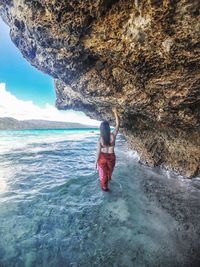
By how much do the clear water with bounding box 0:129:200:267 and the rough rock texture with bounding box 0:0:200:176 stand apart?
8.65 feet

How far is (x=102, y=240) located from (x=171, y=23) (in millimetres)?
4673

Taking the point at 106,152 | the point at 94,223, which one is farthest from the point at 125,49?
the point at 94,223

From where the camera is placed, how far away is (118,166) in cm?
1208

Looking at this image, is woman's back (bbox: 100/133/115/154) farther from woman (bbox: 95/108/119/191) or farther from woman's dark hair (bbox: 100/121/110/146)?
woman's dark hair (bbox: 100/121/110/146)

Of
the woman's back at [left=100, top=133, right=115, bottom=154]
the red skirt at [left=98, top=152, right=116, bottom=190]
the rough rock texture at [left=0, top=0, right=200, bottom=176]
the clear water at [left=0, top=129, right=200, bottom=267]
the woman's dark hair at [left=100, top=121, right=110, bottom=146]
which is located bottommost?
the clear water at [left=0, top=129, right=200, bottom=267]

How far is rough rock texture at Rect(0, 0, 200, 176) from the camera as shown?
151 inches

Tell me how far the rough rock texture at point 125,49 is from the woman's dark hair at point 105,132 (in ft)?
2.31

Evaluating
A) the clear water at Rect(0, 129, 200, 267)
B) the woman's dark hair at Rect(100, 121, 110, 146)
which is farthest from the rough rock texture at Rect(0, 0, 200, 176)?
the clear water at Rect(0, 129, 200, 267)

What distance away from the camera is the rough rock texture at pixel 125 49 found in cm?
383

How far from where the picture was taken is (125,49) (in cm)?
459

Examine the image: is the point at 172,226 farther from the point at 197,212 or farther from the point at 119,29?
the point at 119,29

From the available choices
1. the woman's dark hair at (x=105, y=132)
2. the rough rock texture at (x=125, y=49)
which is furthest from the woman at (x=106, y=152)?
the rough rock texture at (x=125, y=49)

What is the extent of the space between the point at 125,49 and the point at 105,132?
2.99m

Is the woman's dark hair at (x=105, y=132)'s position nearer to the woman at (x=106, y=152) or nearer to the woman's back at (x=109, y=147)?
the woman at (x=106, y=152)
